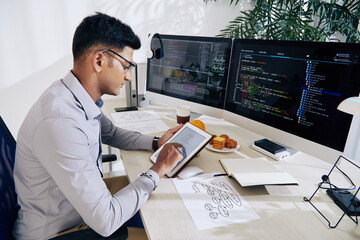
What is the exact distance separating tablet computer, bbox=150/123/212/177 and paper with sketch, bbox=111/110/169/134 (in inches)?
12.0

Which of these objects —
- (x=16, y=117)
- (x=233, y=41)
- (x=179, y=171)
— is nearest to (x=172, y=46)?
(x=233, y=41)

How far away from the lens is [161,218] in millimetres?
669

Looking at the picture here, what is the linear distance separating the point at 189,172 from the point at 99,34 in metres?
0.59

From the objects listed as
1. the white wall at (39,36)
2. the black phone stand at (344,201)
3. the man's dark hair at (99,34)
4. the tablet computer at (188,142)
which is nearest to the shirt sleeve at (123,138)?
the tablet computer at (188,142)

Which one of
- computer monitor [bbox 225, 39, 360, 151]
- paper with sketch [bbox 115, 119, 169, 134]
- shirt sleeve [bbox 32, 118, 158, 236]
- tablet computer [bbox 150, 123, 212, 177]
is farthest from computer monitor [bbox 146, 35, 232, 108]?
shirt sleeve [bbox 32, 118, 158, 236]

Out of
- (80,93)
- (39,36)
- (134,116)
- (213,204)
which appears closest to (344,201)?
(213,204)

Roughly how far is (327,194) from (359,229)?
0.53ft

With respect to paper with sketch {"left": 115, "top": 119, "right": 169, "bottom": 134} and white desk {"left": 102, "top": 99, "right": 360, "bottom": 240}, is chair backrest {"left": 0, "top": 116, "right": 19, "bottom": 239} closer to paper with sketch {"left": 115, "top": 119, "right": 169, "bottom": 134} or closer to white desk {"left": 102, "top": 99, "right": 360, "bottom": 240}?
white desk {"left": 102, "top": 99, "right": 360, "bottom": 240}

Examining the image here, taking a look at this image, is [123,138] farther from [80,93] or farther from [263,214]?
[263,214]

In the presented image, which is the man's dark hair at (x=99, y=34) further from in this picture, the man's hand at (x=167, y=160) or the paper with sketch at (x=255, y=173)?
the paper with sketch at (x=255, y=173)

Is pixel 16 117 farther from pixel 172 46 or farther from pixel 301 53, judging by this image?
pixel 301 53

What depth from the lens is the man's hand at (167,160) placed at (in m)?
0.84

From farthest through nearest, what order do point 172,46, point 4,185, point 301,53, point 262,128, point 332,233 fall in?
point 172,46, point 262,128, point 301,53, point 4,185, point 332,233

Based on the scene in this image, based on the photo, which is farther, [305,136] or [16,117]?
[16,117]
